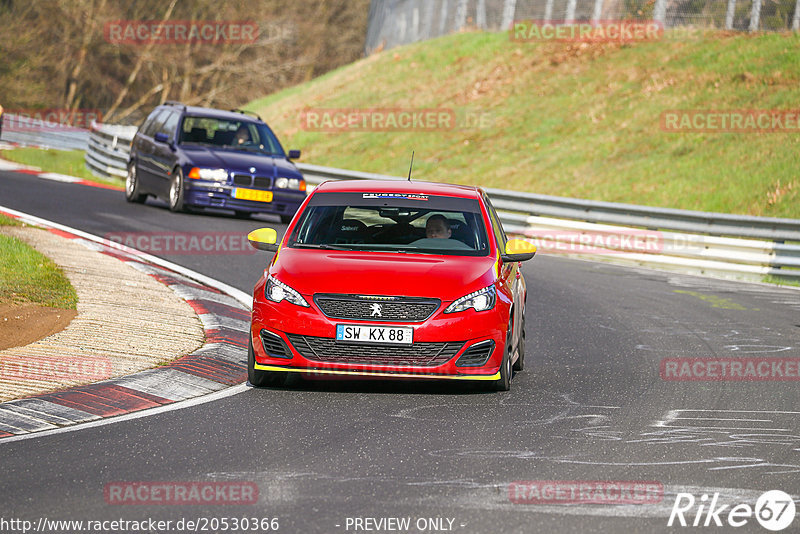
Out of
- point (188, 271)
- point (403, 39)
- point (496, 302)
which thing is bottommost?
point (188, 271)

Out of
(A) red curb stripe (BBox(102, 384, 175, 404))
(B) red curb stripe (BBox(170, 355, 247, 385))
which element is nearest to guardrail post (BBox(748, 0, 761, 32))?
(B) red curb stripe (BBox(170, 355, 247, 385))

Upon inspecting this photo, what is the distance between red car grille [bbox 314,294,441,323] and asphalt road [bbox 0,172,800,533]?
0.58 metres

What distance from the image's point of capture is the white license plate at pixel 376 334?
8445 mm

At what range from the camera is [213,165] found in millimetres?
20156

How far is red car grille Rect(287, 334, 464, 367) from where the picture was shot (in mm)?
8469

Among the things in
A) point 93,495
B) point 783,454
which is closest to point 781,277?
point 783,454

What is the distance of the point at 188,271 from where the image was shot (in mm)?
14586

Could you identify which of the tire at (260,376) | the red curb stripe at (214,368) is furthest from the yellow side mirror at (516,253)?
the red curb stripe at (214,368)

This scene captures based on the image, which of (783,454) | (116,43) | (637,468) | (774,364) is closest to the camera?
(637,468)

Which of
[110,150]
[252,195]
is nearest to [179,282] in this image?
[252,195]

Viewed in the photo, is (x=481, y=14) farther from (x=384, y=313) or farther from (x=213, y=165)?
(x=384, y=313)

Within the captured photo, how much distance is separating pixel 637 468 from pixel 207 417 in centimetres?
268

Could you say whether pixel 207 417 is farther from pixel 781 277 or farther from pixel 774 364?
pixel 781 277

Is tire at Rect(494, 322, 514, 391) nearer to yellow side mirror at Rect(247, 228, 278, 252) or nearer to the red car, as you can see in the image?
the red car
